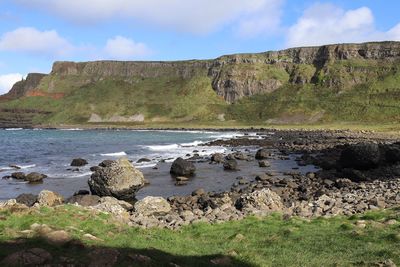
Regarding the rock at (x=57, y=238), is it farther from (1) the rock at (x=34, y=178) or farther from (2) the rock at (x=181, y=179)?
(1) the rock at (x=34, y=178)

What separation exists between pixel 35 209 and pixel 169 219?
7200 mm

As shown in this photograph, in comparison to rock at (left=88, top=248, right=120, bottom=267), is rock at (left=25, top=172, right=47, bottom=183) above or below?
below

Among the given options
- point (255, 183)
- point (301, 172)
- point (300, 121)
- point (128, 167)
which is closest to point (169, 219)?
point (128, 167)

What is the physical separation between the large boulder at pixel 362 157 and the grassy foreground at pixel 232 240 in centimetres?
2424

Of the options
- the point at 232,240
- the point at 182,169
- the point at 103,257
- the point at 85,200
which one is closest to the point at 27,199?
the point at 85,200

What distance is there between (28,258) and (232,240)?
8534mm

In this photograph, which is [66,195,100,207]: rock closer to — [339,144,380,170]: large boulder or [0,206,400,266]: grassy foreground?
[0,206,400,266]: grassy foreground

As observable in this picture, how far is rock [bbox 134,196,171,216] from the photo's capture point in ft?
89.9

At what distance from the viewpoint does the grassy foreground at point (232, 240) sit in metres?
13.9

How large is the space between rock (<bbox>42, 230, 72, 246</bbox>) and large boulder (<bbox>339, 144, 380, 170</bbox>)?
36.3 metres

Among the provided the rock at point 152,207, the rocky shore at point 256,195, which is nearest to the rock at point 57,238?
the rocky shore at point 256,195

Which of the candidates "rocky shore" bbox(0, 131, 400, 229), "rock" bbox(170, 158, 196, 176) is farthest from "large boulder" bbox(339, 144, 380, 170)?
"rock" bbox(170, 158, 196, 176)

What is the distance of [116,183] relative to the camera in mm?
35719

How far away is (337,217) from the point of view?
816 inches
